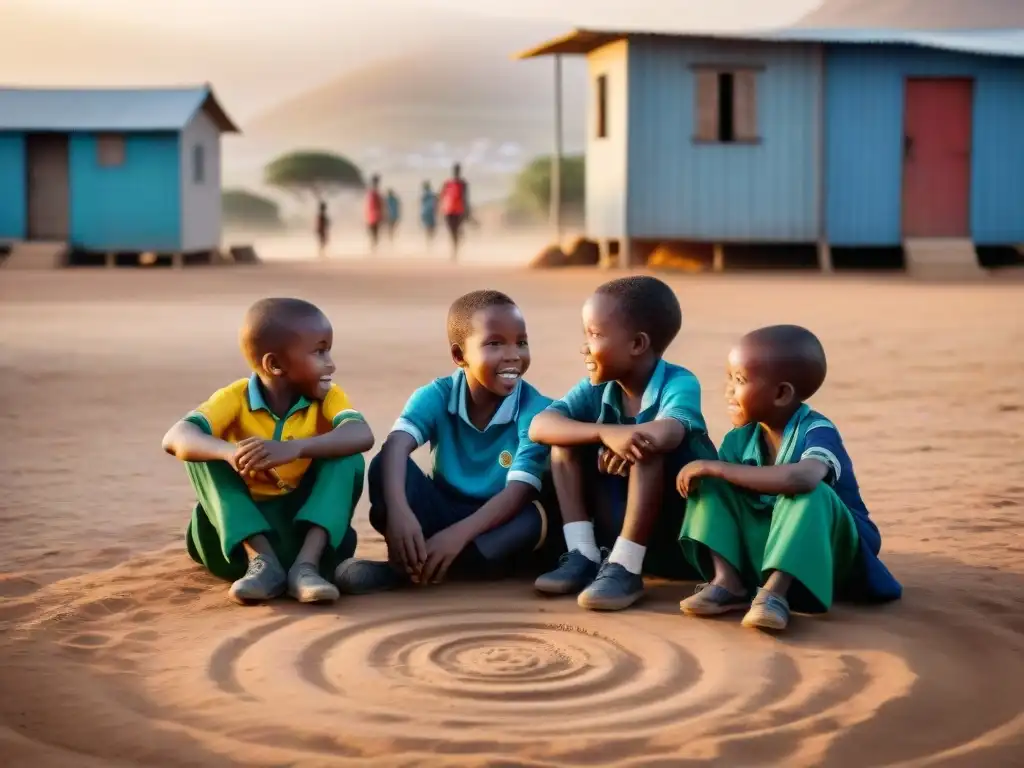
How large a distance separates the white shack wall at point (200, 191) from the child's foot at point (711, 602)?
22850mm

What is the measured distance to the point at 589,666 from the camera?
3.53m

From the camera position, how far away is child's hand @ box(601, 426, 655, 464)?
4113 millimetres

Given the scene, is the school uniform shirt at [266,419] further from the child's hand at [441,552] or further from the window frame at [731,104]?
the window frame at [731,104]

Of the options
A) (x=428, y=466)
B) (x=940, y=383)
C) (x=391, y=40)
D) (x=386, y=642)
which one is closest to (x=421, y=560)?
(x=386, y=642)

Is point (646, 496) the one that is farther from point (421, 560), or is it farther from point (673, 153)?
point (673, 153)

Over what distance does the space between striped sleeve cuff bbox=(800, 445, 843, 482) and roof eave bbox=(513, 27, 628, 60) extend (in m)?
16.7

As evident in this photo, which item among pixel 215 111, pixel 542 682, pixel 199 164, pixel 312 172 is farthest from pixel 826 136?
pixel 312 172

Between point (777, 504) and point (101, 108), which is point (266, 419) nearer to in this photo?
point (777, 504)

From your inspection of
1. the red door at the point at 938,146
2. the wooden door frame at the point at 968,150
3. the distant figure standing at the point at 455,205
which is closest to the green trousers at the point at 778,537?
the wooden door frame at the point at 968,150

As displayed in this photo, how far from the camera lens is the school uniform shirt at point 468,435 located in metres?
4.53

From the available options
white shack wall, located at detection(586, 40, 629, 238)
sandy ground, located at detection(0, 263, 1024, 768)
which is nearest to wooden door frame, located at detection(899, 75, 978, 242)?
white shack wall, located at detection(586, 40, 629, 238)

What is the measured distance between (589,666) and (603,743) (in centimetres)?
56

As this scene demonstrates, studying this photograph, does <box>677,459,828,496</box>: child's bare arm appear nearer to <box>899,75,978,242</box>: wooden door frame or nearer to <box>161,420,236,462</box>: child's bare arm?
<box>161,420,236,462</box>: child's bare arm

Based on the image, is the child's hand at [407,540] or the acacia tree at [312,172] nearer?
the child's hand at [407,540]
